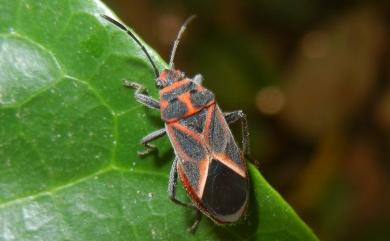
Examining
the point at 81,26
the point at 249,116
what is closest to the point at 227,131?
the point at 81,26

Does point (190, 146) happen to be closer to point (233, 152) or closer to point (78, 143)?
point (233, 152)

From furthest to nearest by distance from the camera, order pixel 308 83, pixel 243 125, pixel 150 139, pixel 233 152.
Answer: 1. pixel 308 83
2. pixel 243 125
3. pixel 233 152
4. pixel 150 139

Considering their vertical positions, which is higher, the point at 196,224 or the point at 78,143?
the point at 78,143

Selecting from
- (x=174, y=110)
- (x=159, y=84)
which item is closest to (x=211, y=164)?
(x=174, y=110)

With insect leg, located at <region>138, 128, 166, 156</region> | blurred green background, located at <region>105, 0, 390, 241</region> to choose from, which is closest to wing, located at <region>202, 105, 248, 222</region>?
insect leg, located at <region>138, 128, 166, 156</region>

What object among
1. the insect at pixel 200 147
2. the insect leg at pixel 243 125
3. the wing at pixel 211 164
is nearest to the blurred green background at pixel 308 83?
the insect leg at pixel 243 125

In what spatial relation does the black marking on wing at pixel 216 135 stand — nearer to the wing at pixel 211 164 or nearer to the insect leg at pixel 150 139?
the wing at pixel 211 164

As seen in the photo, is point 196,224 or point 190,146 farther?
point 190,146
